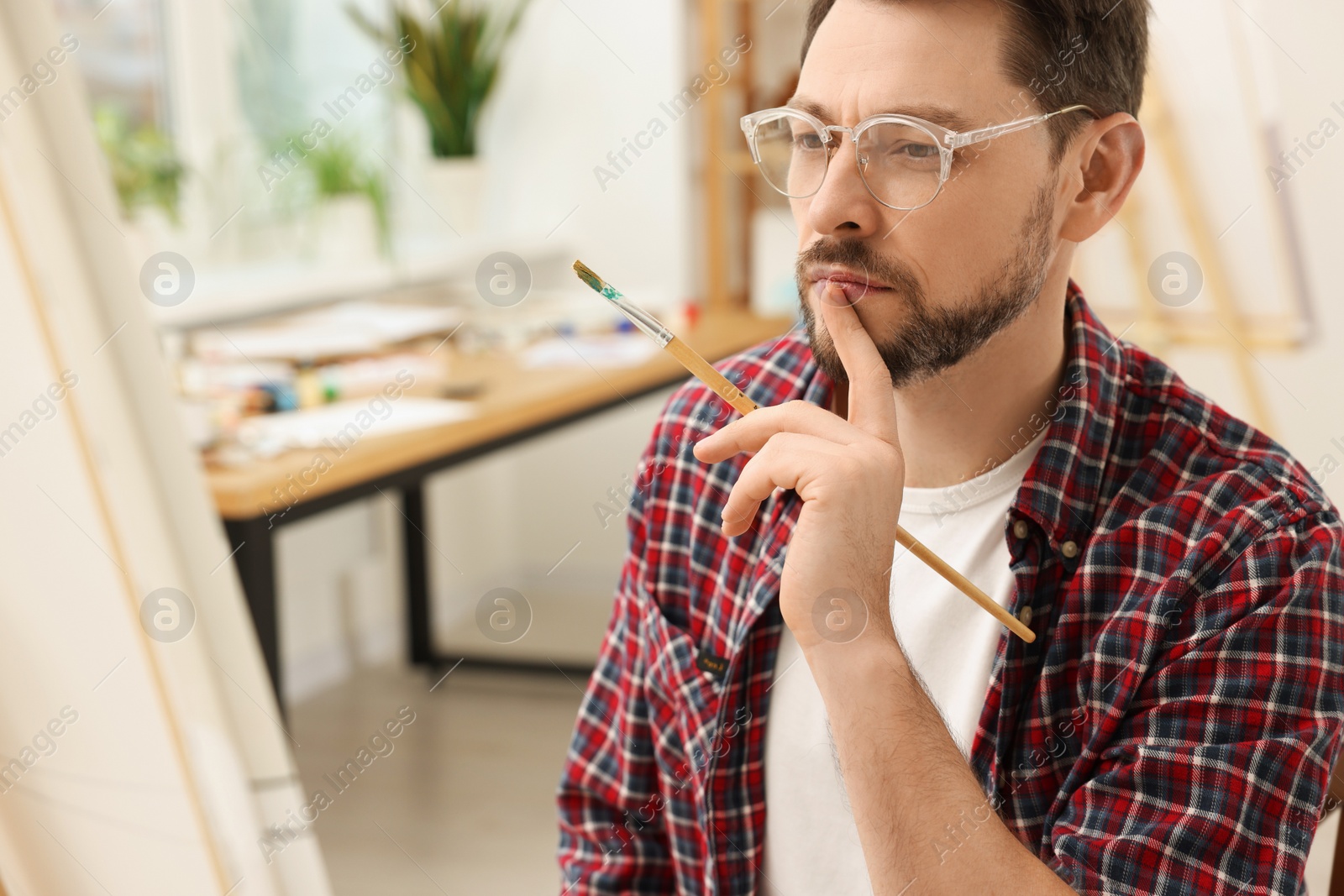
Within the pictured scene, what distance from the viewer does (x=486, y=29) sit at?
3.84 metres

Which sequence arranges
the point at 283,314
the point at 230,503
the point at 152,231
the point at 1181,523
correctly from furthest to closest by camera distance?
1. the point at 283,314
2. the point at 152,231
3. the point at 230,503
4. the point at 1181,523

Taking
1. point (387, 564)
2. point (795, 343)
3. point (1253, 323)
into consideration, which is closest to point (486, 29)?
point (387, 564)

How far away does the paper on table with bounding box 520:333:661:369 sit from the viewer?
2.88m

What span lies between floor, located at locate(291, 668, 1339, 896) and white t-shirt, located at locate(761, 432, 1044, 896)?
1394 millimetres

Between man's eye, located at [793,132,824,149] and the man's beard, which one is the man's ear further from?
man's eye, located at [793,132,824,149]

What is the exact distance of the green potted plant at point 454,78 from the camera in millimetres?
3711

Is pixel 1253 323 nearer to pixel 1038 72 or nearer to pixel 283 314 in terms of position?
pixel 1038 72

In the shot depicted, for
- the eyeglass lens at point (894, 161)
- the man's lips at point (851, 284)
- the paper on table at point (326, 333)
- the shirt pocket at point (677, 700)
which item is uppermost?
the eyeglass lens at point (894, 161)

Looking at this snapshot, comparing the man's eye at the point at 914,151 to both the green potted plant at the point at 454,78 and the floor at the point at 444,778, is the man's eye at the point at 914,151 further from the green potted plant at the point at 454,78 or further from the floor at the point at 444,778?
the green potted plant at the point at 454,78

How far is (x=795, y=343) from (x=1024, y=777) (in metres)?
0.45

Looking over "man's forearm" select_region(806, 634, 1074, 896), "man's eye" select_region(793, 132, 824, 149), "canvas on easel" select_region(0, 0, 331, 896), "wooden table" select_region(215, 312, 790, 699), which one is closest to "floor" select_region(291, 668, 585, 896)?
"wooden table" select_region(215, 312, 790, 699)

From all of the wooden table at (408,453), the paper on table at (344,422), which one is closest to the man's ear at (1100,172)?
the wooden table at (408,453)

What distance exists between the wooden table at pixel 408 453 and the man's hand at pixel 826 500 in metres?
1.22

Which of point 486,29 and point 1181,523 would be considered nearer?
point 1181,523
